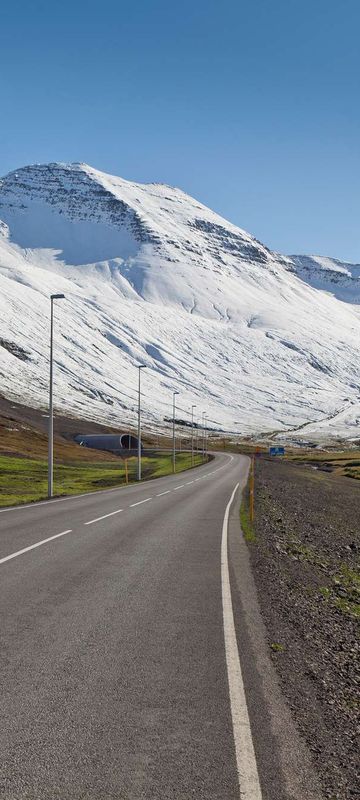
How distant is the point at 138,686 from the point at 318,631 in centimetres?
424

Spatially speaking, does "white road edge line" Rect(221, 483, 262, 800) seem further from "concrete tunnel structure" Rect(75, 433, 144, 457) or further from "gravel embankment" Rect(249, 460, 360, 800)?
"concrete tunnel structure" Rect(75, 433, 144, 457)

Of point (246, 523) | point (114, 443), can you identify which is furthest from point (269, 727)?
point (114, 443)

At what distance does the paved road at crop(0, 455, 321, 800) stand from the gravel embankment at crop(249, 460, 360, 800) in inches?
9.6

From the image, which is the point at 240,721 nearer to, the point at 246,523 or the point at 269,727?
the point at 269,727

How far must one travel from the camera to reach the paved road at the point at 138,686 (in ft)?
17.3

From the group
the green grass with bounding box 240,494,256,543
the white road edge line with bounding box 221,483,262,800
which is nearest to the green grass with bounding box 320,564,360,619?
the white road edge line with bounding box 221,483,262,800

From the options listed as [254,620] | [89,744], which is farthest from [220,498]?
[89,744]

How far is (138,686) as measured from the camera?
7219 mm

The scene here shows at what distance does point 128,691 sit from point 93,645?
1.63m

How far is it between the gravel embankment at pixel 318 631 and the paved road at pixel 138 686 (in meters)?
0.24

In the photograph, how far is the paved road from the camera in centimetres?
527

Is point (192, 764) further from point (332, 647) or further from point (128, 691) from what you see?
point (332, 647)

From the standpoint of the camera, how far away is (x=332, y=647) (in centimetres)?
968

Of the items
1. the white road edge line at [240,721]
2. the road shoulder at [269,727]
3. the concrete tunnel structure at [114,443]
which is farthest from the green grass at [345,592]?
the concrete tunnel structure at [114,443]
